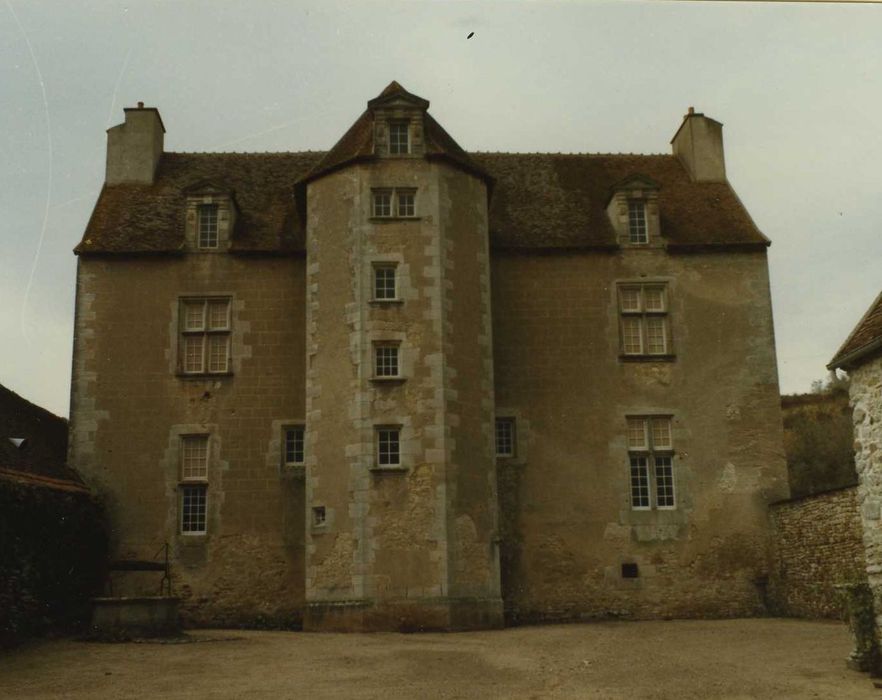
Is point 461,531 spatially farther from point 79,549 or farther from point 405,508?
point 79,549

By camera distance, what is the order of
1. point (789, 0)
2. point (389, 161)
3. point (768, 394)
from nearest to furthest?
point (789, 0), point (389, 161), point (768, 394)

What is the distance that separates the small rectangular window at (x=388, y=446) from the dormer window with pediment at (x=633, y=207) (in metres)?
7.95

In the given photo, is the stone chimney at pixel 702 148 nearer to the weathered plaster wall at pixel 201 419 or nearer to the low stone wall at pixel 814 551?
the low stone wall at pixel 814 551

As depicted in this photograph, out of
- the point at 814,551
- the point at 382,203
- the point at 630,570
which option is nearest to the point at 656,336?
the point at 630,570

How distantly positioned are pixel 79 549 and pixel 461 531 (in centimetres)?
793

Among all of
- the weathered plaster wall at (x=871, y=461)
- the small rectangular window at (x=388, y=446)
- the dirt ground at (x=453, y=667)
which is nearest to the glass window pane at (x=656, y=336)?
the small rectangular window at (x=388, y=446)

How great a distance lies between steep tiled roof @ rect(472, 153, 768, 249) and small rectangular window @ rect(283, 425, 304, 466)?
6.52 metres

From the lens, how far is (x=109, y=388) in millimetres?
23578

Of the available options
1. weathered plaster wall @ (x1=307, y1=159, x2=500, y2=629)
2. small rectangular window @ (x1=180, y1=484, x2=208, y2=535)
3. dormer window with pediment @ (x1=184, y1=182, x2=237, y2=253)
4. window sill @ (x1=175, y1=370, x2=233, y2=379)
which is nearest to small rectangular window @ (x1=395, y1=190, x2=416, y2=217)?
weathered plaster wall @ (x1=307, y1=159, x2=500, y2=629)

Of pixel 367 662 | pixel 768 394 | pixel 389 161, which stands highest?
pixel 389 161

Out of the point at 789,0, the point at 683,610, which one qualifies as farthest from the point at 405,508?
the point at 789,0

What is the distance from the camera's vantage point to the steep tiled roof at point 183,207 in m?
24.4

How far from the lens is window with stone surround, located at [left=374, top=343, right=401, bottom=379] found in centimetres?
2144

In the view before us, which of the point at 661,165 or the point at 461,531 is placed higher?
the point at 661,165
